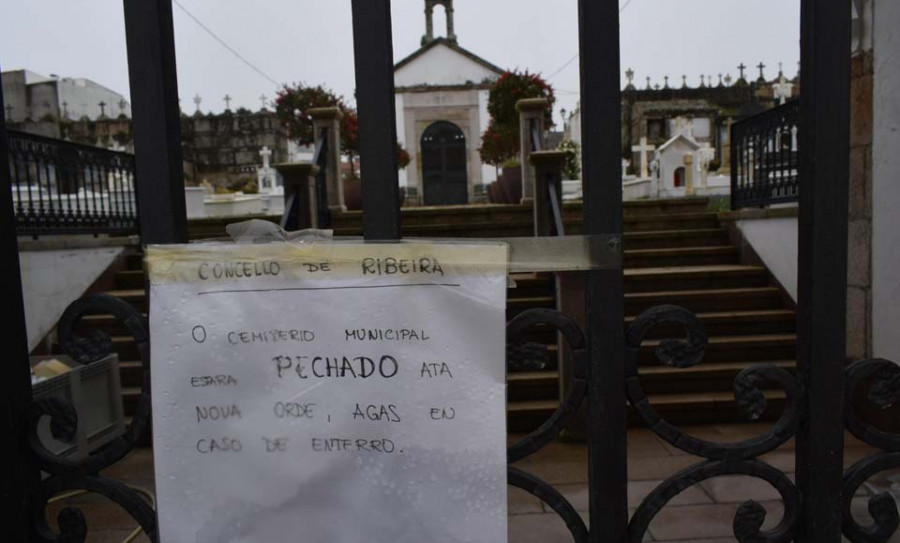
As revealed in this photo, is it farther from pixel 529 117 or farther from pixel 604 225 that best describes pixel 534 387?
pixel 604 225

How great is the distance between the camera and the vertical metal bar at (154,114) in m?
0.88

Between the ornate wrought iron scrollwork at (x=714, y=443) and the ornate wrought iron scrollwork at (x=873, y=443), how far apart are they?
0.07m

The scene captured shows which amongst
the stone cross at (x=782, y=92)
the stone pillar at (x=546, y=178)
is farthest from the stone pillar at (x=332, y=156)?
the stone cross at (x=782, y=92)

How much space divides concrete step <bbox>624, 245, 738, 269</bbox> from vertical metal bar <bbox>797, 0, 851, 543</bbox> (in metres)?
5.91

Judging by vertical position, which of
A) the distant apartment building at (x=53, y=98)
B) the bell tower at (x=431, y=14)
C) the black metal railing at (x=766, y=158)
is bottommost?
the black metal railing at (x=766, y=158)

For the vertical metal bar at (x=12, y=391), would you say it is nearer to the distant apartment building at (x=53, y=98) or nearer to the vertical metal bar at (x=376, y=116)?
the vertical metal bar at (x=376, y=116)

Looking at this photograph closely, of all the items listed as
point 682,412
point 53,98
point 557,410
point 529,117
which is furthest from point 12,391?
point 53,98

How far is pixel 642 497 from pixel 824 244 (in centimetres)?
285

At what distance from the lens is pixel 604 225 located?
88 cm

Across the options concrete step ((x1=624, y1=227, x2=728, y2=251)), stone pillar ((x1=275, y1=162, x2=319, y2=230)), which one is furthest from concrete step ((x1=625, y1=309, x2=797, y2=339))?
stone pillar ((x1=275, y1=162, x2=319, y2=230))

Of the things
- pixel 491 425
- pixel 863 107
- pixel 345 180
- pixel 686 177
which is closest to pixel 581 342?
pixel 491 425

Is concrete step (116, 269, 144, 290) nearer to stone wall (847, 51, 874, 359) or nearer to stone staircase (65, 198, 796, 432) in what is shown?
stone staircase (65, 198, 796, 432)

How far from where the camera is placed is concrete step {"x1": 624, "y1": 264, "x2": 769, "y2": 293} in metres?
6.07

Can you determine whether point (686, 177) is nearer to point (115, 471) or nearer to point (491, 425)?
point (115, 471)
